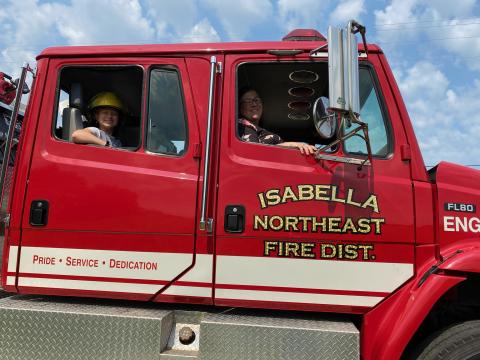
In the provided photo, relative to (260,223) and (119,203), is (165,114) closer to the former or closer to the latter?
(119,203)

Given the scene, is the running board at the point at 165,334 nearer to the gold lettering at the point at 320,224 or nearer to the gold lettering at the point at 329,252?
the gold lettering at the point at 329,252

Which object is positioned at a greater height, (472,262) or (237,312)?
(472,262)

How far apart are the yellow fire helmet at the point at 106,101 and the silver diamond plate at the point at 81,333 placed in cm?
142

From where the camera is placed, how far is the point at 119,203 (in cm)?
256

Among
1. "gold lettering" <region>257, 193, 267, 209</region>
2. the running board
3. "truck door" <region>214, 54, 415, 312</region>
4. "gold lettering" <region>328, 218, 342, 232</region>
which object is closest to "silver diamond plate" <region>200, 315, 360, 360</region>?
the running board

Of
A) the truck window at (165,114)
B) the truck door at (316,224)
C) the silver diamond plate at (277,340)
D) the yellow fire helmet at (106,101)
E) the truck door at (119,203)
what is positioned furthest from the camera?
the yellow fire helmet at (106,101)

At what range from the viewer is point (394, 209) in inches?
95.0

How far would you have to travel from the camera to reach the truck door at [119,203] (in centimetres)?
253

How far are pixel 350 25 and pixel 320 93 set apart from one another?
85 cm

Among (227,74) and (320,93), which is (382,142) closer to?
(320,93)

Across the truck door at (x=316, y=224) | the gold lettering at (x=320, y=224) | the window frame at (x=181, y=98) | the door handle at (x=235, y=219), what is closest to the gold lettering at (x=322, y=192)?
the truck door at (x=316, y=224)

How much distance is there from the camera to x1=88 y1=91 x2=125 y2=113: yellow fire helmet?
299 centimetres

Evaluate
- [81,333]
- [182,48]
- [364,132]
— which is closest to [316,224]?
[364,132]

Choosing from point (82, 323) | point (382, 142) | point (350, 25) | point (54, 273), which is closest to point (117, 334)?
point (82, 323)
